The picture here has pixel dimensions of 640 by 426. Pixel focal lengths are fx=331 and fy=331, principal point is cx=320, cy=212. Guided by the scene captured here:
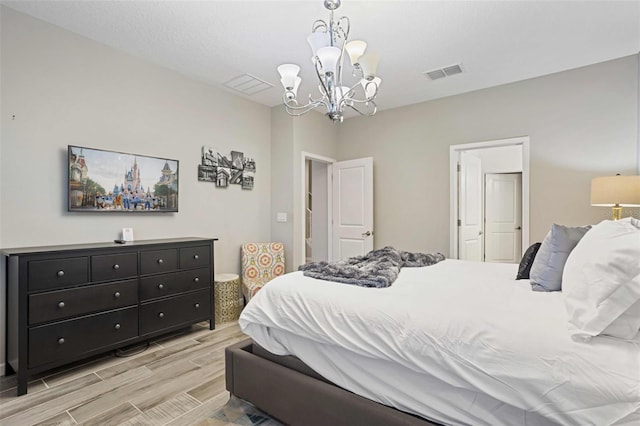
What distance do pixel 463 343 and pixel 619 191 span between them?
242 cm

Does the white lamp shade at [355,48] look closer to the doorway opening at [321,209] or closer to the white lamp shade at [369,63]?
the white lamp shade at [369,63]

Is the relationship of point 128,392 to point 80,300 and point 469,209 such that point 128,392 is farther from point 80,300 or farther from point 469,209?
point 469,209

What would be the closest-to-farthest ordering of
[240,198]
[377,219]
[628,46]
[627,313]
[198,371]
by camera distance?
[627,313]
[198,371]
[628,46]
[240,198]
[377,219]

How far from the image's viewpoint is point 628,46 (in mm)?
2963

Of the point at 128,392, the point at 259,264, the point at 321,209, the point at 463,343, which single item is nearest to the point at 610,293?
the point at 463,343

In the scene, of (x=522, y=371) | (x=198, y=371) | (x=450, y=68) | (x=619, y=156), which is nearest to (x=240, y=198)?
(x=198, y=371)

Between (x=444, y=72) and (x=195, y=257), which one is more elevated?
(x=444, y=72)

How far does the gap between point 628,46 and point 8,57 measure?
5.12 metres

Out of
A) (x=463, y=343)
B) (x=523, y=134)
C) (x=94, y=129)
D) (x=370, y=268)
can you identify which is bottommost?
(x=463, y=343)

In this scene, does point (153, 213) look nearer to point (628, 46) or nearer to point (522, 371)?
point (522, 371)

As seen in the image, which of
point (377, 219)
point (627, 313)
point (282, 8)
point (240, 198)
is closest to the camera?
point (627, 313)

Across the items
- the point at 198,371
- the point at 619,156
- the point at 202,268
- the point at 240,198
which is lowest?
the point at 198,371

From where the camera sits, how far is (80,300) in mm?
2498

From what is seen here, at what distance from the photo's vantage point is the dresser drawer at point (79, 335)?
7.54ft
